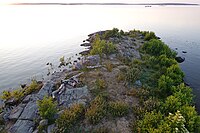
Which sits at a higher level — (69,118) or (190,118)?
(69,118)

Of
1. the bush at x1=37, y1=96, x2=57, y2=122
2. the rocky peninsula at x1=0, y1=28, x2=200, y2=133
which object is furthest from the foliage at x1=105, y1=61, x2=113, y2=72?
the bush at x1=37, y1=96, x2=57, y2=122

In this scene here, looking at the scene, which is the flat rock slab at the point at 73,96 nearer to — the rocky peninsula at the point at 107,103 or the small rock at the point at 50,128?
the rocky peninsula at the point at 107,103

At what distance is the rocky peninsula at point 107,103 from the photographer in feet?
54.7

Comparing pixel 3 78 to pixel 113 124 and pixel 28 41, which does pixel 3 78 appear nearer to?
pixel 113 124

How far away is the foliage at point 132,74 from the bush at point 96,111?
5413 mm

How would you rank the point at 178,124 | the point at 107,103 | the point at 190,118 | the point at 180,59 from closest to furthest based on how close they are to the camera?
the point at 178,124 → the point at 190,118 → the point at 107,103 → the point at 180,59

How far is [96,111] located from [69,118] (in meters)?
2.24

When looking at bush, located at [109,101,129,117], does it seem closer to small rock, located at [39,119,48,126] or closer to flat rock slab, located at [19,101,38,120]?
small rock, located at [39,119,48,126]

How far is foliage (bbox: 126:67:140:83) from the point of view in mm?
23466

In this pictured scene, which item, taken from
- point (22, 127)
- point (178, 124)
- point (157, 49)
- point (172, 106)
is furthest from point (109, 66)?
point (178, 124)

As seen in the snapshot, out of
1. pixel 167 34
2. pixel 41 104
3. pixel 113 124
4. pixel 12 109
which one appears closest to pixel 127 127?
pixel 113 124

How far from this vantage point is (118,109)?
18078mm

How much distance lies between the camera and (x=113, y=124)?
55.6ft

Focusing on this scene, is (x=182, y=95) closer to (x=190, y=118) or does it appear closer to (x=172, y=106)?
(x=172, y=106)
